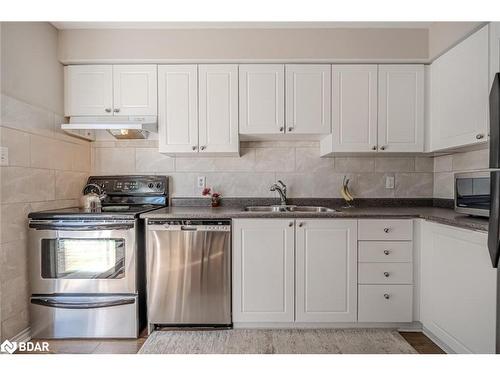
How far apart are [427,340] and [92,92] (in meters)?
3.17

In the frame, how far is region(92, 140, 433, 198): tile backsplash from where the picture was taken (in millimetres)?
2746

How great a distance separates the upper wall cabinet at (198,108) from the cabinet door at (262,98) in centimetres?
7

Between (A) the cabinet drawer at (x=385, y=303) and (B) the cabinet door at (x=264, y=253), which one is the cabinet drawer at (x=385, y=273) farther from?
(B) the cabinet door at (x=264, y=253)

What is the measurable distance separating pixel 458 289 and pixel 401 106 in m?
1.43

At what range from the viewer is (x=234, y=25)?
2316 millimetres

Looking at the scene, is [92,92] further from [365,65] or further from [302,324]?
[302,324]

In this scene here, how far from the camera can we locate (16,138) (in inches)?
76.3

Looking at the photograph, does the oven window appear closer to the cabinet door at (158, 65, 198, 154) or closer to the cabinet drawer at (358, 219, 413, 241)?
the cabinet door at (158, 65, 198, 154)

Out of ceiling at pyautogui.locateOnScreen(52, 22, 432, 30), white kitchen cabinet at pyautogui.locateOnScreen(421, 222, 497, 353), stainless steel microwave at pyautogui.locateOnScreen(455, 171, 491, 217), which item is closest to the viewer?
white kitchen cabinet at pyautogui.locateOnScreen(421, 222, 497, 353)

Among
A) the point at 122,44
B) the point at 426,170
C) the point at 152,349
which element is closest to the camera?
the point at 152,349

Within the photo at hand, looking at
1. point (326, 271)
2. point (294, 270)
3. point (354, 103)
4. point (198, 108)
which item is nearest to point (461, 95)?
point (354, 103)

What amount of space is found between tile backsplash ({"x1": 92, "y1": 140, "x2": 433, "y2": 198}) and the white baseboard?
136 cm

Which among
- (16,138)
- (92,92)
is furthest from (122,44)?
(16,138)

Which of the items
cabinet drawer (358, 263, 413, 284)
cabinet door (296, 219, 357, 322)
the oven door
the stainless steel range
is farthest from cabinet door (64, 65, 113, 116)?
cabinet drawer (358, 263, 413, 284)
